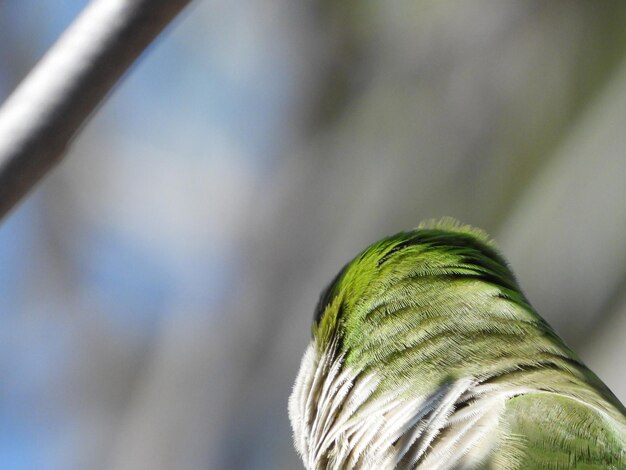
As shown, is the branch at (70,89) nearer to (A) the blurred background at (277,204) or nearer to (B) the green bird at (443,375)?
(B) the green bird at (443,375)

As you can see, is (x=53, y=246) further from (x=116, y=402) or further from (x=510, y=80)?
(x=510, y=80)

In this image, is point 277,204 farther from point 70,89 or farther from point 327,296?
point 70,89

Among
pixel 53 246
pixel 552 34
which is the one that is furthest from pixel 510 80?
pixel 53 246

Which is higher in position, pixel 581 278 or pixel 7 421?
pixel 581 278

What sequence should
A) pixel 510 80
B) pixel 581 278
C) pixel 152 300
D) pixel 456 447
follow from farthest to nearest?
pixel 152 300, pixel 510 80, pixel 581 278, pixel 456 447

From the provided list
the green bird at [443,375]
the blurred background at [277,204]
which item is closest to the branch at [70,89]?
the green bird at [443,375]

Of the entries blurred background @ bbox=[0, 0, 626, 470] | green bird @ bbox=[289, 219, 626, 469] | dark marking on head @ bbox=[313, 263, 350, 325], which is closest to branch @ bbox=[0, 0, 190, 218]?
green bird @ bbox=[289, 219, 626, 469]

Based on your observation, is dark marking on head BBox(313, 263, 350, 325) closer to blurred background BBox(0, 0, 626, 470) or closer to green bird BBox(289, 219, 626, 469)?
green bird BBox(289, 219, 626, 469)
